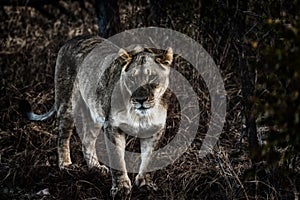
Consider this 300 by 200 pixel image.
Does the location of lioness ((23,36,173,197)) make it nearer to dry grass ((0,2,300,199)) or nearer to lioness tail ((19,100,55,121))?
lioness tail ((19,100,55,121))

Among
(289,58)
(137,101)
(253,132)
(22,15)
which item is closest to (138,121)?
(137,101)

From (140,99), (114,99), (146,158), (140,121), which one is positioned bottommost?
(146,158)

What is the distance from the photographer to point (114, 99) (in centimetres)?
461

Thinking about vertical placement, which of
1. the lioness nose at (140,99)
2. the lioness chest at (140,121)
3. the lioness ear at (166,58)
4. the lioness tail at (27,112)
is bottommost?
the lioness tail at (27,112)

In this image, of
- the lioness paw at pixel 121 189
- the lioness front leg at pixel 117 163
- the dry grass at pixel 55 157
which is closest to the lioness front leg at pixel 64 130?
the dry grass at pixel 55 157

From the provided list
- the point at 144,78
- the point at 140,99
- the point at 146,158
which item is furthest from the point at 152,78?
the point at 146,158

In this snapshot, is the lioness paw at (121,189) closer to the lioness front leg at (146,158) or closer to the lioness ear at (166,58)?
the lioness front leg at (146,158)

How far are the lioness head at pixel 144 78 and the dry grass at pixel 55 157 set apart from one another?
59 centimetres

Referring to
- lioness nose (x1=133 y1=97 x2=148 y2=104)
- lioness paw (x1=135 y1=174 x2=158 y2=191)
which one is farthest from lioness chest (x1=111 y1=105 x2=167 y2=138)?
lioness paw (x1=135 y1=174 x2=158 y2=191)

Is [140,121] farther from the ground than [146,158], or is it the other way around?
[140,121]

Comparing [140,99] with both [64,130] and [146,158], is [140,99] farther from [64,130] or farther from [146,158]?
[64,130]

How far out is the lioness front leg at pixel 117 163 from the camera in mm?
4520

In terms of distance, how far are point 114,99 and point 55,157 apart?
114cm

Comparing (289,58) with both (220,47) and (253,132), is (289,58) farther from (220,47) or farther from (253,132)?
(220,47)
